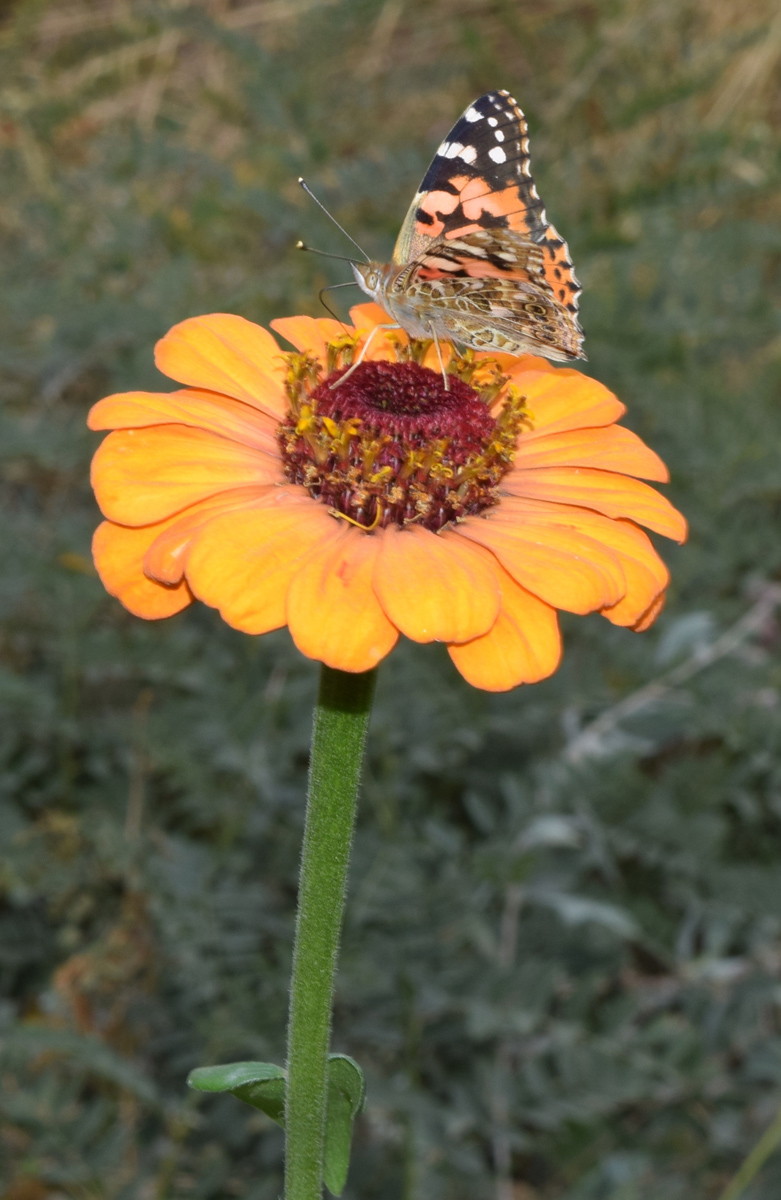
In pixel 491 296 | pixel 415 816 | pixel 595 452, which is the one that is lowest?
pixel 415 816

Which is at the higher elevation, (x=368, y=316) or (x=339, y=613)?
(x=368, y=316)

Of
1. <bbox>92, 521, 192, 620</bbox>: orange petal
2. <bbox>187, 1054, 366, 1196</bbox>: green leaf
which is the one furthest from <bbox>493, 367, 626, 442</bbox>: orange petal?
<bbox>187, 1054, 366, 1196</bbox>: green leaf

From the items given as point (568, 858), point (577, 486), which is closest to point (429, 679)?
point (568, 858)

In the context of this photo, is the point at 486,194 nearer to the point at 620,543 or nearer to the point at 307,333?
the point at 307,333

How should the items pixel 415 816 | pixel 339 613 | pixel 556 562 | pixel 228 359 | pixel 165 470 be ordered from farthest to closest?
1. pixel 415 816
2. pixel 228 359
3. pixel 165 470
4. pixel 556 562
5. pixel 339 613

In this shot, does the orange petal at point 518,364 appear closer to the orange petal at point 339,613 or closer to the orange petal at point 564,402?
the orange petal at point 564,402

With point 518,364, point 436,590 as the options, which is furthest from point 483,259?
point 436,590

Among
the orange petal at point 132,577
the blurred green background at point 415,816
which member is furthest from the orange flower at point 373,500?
the blurred green background at point 415,816
